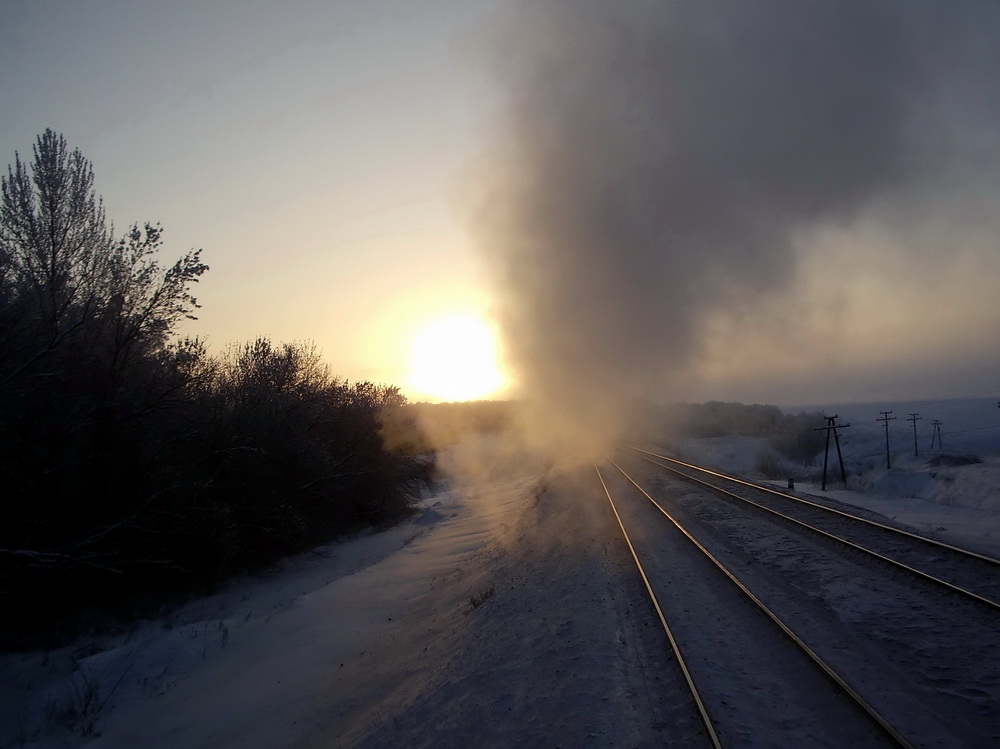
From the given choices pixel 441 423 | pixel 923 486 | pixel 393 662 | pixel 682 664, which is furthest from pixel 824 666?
pixel 441 423

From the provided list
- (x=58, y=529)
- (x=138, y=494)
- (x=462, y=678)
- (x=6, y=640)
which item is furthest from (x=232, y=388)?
(x=462, y=678)

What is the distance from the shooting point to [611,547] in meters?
12.3

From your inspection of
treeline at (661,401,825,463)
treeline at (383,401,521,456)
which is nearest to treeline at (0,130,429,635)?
treeline at (383,401,521,456)

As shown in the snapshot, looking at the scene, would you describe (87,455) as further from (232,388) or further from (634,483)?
(634,483)

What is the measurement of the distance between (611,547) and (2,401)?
472 inches

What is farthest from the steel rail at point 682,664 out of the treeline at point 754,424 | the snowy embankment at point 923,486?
the treeline at point 754,424

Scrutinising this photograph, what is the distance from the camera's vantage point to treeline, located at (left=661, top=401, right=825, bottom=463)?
7194cm

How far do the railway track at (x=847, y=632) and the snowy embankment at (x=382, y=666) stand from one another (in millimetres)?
722

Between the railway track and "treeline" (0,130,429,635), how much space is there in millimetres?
9893

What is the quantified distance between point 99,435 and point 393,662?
840 cm

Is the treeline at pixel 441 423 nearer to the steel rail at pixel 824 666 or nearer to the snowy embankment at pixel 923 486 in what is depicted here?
the snowy embankment at pixel 923 486

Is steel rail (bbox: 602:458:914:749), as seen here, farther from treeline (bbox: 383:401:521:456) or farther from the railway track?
treeline (bbox: 383:401:521:456)

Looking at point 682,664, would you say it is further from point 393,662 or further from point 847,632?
point 393,662

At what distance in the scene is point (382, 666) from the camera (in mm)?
8570
